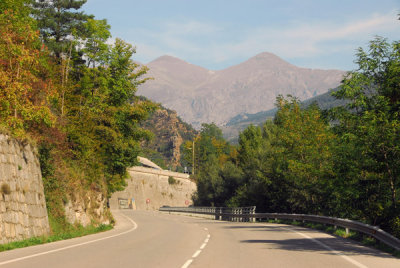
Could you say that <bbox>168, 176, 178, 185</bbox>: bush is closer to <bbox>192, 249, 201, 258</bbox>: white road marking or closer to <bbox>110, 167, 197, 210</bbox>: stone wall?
<bbox>110, 167, 197, 210</bbox>: stone wall

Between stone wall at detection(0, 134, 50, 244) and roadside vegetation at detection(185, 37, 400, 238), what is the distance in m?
13.5

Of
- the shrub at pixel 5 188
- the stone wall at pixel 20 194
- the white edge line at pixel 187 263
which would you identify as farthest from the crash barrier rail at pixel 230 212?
the white edge line at pixel 187 263

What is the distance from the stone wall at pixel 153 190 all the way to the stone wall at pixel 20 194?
232ft

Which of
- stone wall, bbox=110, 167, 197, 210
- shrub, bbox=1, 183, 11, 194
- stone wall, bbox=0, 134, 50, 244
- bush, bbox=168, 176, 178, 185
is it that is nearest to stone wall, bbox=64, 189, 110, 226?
stone wall, bbox=0, 134, 50, 244

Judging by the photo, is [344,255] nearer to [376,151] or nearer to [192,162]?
[376,151]

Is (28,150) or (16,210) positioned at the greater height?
(28,150)

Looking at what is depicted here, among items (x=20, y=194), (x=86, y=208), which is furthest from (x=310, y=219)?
(x=20, y=194)

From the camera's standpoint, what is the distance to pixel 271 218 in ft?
136

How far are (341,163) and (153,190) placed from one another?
255 ft

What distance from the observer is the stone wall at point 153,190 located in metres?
95.4

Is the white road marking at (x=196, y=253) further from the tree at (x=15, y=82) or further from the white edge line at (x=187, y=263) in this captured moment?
the tree at (x=15, y=82)

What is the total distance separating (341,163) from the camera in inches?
1028

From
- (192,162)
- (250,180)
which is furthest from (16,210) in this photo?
(192,162)

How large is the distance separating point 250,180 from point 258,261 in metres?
50.2
